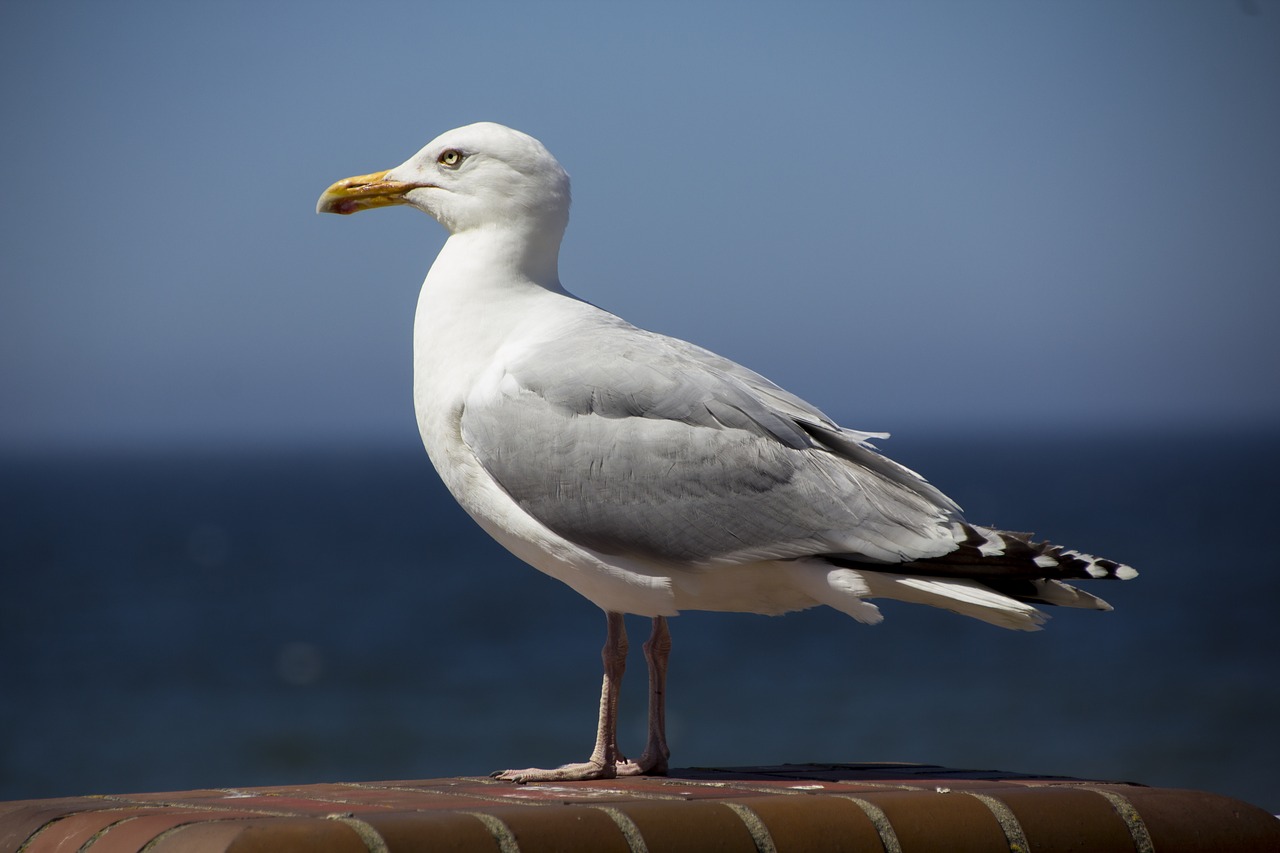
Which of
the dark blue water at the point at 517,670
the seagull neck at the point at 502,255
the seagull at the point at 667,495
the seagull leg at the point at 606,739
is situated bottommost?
the dark blue water at the point at 517,670

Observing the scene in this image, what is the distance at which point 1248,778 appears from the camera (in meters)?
26.3

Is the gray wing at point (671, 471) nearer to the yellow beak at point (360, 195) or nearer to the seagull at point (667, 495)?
the seagull at point (667, 495)

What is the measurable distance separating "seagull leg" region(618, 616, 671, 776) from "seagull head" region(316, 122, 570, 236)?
1321 millimetres

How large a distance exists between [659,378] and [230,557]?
59.4 m

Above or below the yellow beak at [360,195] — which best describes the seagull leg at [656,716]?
below

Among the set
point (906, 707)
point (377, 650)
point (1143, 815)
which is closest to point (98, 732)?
point (377, 650)

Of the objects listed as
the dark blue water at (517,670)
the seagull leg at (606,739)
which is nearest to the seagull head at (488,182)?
the seagull leg at (606,739)

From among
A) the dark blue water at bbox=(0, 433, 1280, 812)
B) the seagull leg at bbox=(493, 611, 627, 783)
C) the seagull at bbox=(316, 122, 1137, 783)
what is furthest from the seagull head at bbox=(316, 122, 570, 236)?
the dark blue water at bbox=(0, 433, 1280, 812)

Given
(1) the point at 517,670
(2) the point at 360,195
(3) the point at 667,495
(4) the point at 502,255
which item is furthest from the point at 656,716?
(1) the point at 517,670

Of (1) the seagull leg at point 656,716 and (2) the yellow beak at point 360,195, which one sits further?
(2) the yellow beak at point 360,195

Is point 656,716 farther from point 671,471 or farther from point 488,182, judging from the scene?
point 488,182

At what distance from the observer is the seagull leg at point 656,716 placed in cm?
463

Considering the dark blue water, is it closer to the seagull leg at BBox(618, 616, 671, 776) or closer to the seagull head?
the seagull leg at BBox(618, 616, 671, 776)

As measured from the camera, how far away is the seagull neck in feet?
16.3
